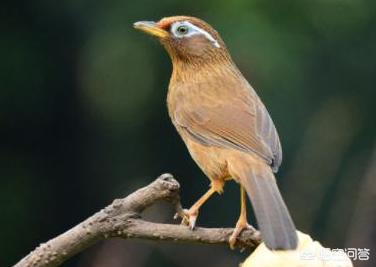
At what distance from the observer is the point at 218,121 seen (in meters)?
4.00

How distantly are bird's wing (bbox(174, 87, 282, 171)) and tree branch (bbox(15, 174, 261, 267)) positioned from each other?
61cm

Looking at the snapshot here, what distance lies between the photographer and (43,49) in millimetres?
8297

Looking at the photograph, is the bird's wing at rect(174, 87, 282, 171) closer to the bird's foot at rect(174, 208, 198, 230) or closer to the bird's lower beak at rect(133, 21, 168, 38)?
the bird's lower beak at rect(133, 21, 168, 38)

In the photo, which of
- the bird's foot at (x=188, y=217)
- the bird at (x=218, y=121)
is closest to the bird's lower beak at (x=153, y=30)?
the bird at (x=218, y=121)

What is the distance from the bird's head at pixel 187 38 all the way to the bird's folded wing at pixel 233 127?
29 cm

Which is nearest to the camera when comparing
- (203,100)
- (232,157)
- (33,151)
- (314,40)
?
(232,157)

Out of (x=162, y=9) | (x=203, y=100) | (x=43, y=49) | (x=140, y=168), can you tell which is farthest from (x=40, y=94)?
(x=203, y=100)

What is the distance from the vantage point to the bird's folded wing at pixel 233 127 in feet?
12.3

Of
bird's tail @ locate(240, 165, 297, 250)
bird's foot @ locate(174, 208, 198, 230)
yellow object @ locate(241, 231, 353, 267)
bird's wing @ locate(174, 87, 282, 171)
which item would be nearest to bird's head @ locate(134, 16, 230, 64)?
bird's wing @ locate(174, 87, 282, 171)

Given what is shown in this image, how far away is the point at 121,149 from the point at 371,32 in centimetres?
207

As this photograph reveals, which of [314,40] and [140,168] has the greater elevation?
[314,40]

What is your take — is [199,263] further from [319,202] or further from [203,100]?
[203,100]

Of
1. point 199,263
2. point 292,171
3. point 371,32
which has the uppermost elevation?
point 371,32

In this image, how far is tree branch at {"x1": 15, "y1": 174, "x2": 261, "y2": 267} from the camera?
314cm
